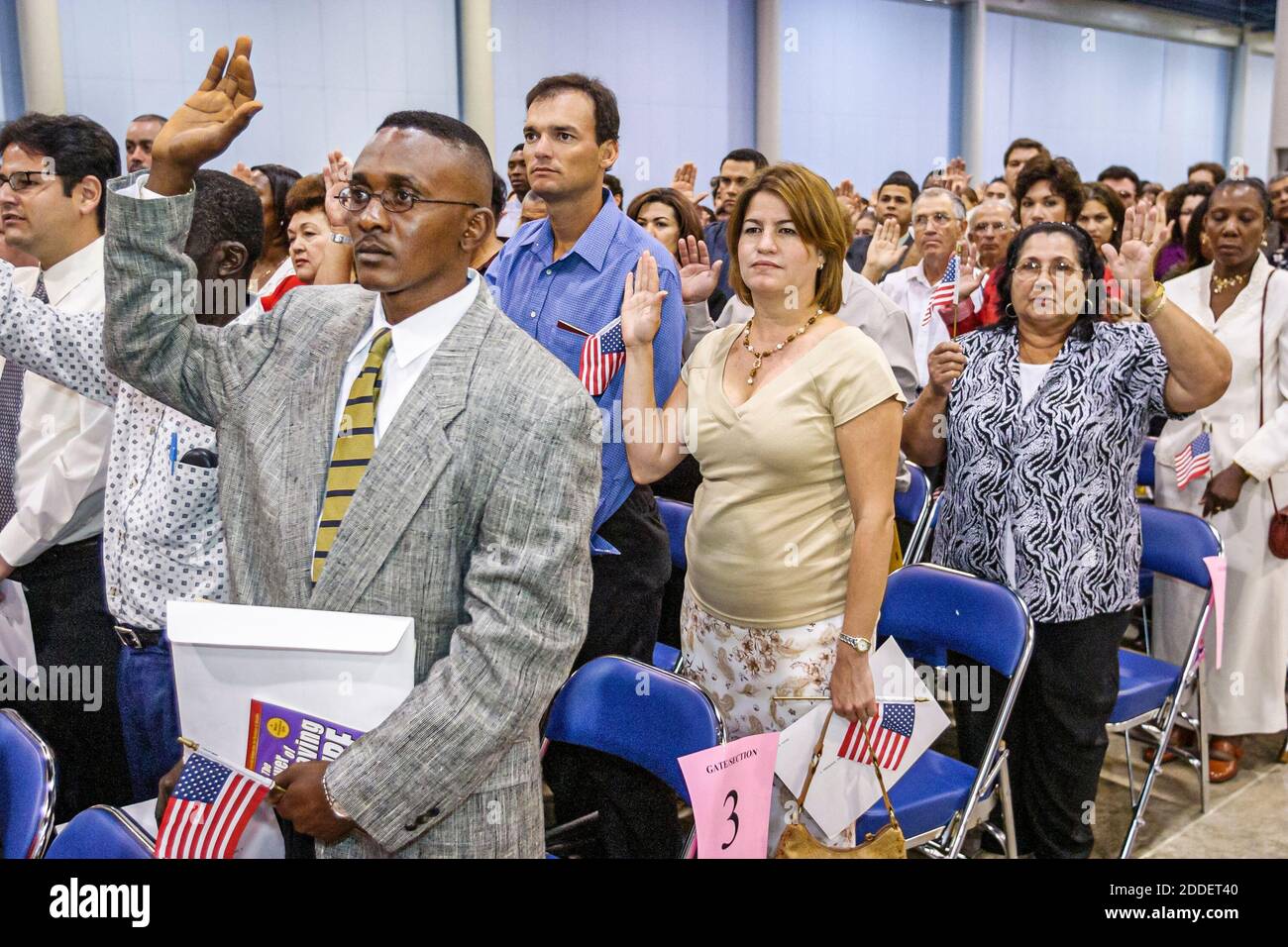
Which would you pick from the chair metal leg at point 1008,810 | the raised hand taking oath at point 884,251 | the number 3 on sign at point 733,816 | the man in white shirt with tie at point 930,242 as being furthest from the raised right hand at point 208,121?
the raised hand taking oath at point 884,251

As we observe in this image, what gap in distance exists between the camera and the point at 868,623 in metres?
2.11

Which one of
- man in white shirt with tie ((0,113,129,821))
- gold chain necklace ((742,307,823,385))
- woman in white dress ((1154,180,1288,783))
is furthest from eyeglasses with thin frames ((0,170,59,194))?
woman in white dress ((1154,180,1288,783))

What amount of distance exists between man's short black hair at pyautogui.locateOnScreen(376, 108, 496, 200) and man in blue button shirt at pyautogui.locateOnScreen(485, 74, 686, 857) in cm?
97

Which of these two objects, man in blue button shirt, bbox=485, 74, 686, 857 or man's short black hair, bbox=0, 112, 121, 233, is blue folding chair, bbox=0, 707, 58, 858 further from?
man's short black hair, bbox=0, 112, 121, 233

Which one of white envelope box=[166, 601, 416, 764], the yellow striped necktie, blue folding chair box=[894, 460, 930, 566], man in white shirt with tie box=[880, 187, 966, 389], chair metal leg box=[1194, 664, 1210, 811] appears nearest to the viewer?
white envelope box=[166, 601, 416, 764]

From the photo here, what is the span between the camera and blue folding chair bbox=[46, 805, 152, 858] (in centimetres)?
154

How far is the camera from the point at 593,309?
101 inches

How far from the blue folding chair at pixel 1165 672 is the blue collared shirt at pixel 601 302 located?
4.51 ft

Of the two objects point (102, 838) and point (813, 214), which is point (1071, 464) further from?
point (102, 838)

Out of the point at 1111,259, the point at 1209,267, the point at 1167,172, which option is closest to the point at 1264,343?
the point at 1209,267

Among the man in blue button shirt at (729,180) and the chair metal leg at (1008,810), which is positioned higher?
the man in blue button shirt at (729,180)

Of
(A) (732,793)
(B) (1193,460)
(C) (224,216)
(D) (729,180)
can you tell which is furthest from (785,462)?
(D) (729,180)

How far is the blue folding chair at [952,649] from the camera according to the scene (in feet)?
7.43

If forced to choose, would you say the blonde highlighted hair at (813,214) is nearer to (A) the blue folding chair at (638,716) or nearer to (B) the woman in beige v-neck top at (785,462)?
(B) the woman in beige v-neck top at (785,462)
